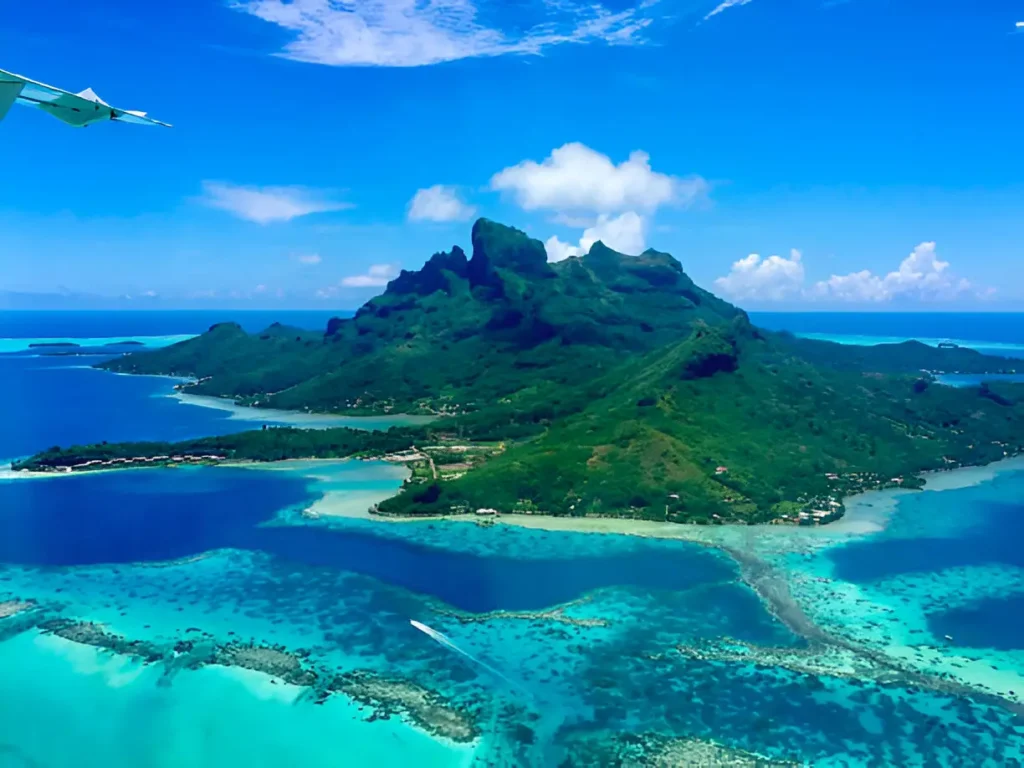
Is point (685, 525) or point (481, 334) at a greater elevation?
point (481, 334)

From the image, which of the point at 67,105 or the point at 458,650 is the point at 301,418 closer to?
the point at 458,650

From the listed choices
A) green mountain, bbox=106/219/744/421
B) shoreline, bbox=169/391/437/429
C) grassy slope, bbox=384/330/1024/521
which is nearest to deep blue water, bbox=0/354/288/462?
shoreline, bbox=169/391/437/429

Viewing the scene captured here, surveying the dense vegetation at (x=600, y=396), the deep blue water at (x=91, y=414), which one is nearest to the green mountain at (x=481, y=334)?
the dense vegetation at (x=600, y=396)

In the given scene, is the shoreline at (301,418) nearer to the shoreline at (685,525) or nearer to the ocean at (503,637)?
the shoreline at (685,525)

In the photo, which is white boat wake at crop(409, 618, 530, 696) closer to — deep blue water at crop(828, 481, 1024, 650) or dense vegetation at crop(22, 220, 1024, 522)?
dense vegetation at crop(22, 220, 1024, 522)

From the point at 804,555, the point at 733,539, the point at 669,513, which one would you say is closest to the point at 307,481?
the point at 669,513

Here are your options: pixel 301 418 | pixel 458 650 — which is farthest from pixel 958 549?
pixel 301 418
